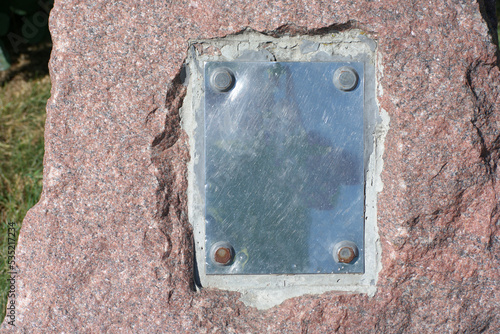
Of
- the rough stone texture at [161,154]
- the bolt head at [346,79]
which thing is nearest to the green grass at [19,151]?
the rough stone texture at [161,154]

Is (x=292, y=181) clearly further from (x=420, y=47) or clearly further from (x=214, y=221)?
(x=420, y=47)

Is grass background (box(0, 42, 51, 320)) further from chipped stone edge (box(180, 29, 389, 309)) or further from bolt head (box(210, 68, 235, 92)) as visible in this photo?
bolt head (box(210, 68, 235, 92))

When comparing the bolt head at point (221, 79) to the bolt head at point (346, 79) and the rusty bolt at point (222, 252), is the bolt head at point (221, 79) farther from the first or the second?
the rusty bolt at point (222, 252)

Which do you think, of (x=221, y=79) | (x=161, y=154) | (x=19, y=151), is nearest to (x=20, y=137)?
(x=19, y=151)

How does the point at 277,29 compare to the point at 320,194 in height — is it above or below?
above

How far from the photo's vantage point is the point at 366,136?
1.30 m

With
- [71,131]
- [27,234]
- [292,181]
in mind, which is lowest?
[27,234]

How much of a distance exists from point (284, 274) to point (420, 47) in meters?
0.73

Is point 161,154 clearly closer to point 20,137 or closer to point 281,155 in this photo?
point 281,155

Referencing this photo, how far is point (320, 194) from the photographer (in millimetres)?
1297

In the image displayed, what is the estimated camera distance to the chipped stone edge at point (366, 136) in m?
1.30

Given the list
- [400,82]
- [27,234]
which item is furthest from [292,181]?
[27,234]

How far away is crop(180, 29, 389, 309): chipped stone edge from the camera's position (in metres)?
1.30

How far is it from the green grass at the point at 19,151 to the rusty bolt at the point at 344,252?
1.50m
